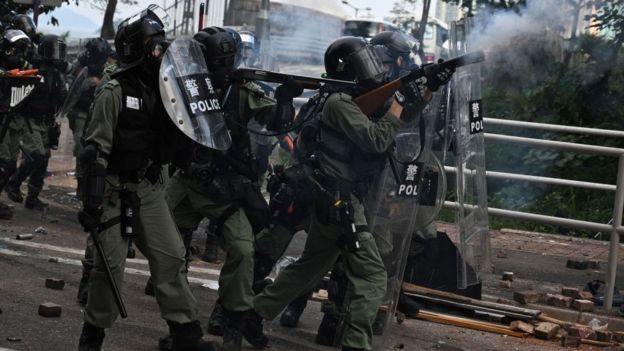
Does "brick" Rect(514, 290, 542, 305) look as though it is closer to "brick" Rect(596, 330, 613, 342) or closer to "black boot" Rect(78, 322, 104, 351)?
"brick" Rect(596, 330, 613, 342)

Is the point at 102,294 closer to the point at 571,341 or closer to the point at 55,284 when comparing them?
the point at 55,284

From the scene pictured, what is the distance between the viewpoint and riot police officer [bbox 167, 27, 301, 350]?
563 centimetres

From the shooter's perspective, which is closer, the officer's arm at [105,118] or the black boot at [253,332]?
the officer's arm at [105,118]

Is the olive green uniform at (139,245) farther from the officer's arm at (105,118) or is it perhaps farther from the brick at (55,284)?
the brick at (55,284)

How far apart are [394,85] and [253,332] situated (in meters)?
1.65

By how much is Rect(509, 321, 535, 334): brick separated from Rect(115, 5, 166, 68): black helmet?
325 cm

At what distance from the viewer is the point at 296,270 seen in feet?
19.6

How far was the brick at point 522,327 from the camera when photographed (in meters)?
6.89


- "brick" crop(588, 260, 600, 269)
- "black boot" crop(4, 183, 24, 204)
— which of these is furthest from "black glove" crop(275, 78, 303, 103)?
"black boot" crop(4, 183, 24, 204)

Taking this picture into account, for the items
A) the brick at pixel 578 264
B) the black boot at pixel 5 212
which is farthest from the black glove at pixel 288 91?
the black boot at pixel 5 212

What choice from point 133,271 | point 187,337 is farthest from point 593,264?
point 187,337

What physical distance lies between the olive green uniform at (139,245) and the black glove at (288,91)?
0.96 metres

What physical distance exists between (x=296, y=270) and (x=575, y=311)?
8.02 ft

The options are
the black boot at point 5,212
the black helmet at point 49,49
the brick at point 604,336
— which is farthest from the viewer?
the black helmet at point 49,49
